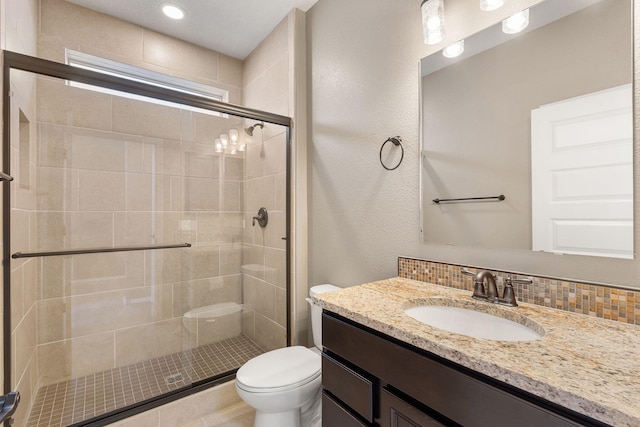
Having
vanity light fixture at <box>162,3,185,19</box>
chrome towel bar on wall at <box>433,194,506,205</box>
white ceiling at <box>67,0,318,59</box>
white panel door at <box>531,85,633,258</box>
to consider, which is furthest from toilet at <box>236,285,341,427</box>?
vanity light fixture at <box>162,3,185,19</box>

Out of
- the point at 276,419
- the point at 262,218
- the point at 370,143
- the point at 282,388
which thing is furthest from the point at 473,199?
the point at 262,218

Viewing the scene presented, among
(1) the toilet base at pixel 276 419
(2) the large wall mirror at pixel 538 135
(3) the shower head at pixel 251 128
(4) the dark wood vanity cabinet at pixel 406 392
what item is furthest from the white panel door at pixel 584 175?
(3) the shower head at pixel 251 128

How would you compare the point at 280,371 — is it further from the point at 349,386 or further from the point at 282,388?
the point at 349,386

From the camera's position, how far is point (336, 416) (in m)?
1.00

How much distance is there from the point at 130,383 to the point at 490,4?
2.77 meters

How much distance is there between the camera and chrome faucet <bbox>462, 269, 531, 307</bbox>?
1004 millimetres

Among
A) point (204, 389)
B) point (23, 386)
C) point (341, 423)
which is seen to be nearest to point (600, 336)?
point (341, 423)

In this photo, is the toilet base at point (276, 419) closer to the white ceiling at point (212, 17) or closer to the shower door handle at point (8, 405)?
the shower door handle at point (8, 405)

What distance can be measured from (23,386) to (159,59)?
236 cm

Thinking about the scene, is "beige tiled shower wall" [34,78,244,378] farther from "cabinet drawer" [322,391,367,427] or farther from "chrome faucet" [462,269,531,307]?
"chrome faucet" [462,269,531,307]

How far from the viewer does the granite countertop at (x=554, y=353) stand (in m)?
0.50

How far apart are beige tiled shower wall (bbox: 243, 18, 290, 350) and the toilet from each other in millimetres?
652

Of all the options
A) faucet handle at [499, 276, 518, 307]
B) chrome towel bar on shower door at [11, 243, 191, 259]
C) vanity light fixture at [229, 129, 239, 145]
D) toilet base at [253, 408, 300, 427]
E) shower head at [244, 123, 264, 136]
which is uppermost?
shower head at [244, 123, 264, 136]

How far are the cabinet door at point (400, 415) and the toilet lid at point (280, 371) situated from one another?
643 mm
